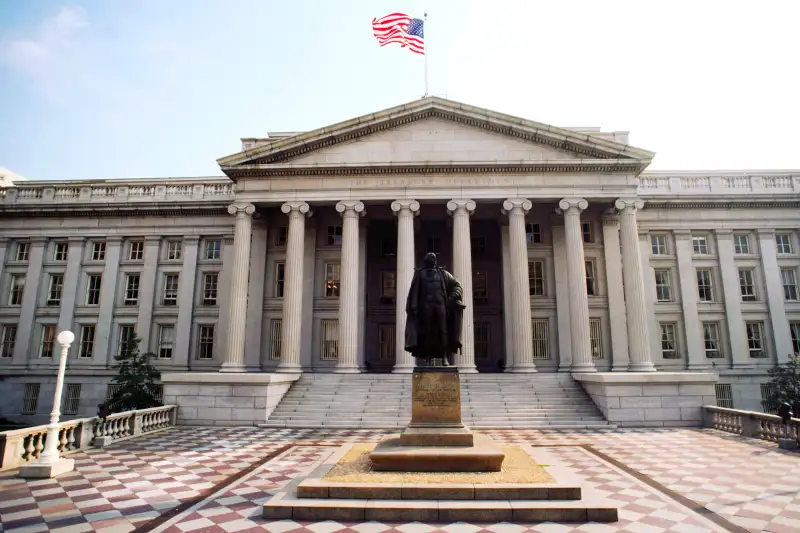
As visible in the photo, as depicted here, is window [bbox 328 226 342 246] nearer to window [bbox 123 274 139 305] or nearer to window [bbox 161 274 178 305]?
window [bbox 161 274 178 305]

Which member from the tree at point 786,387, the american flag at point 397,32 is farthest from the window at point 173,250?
the tree at point 786,387

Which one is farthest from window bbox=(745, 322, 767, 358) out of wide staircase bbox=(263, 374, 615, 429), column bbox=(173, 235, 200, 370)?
column bbox=(173, 235, 200, 370)

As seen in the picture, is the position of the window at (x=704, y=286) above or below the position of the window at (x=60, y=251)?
below

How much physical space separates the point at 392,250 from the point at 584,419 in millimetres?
16696

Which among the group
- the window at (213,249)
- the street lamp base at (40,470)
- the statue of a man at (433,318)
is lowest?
the street lamp base at (40,470)

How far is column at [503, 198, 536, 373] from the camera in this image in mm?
24672

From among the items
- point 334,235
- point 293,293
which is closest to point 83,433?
point 293,293

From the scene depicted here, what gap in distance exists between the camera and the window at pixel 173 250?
1313 inches

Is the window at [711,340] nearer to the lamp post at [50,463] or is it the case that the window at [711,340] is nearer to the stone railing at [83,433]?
the stone railing at [83,433]

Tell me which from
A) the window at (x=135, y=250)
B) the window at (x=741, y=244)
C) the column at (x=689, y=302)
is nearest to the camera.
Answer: the column at (x=689, y=302)

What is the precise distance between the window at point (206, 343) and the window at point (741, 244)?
3479 centimetres

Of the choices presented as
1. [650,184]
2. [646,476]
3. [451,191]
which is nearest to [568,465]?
[646,476]

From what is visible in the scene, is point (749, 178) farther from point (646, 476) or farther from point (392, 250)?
point (646, 476)

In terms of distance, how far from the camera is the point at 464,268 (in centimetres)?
2553
